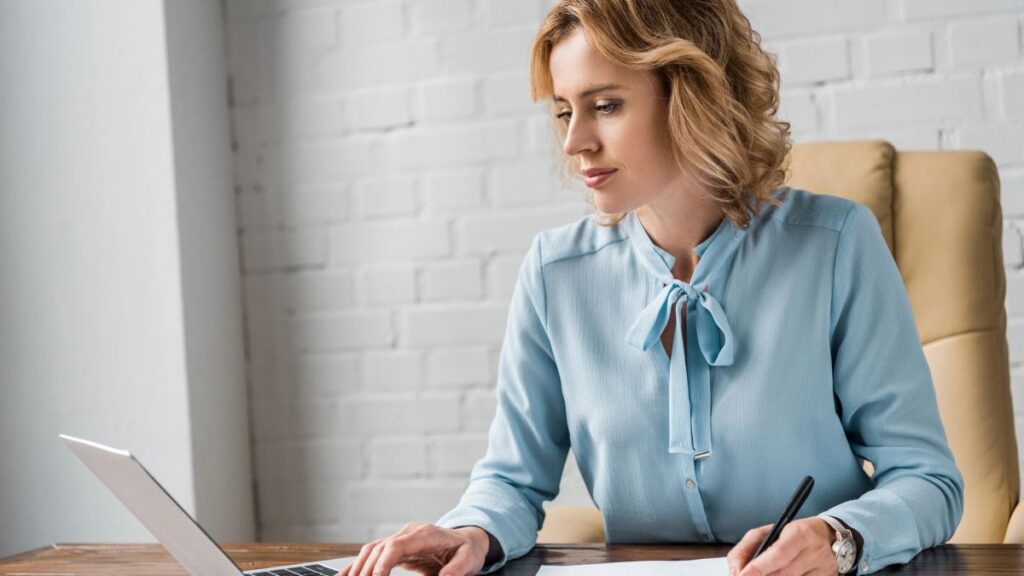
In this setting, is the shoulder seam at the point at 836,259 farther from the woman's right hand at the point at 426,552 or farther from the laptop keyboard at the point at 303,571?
the laptop keyboard at the point at 303,571

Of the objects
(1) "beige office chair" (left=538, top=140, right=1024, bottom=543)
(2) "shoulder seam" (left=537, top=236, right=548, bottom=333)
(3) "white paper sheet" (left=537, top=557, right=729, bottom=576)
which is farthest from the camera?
(1) "beige office chair" (left=538, top=140, right=1024, bottom=543)

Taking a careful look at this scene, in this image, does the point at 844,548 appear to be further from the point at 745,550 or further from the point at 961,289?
the point at 961,289

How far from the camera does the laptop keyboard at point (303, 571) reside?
1.02m

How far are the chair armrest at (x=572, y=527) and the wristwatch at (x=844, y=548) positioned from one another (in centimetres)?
46

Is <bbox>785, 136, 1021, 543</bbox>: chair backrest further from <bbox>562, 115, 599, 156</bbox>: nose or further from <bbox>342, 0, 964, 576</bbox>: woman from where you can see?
<bbox>562, 115, 599, 156</bbox>: nose

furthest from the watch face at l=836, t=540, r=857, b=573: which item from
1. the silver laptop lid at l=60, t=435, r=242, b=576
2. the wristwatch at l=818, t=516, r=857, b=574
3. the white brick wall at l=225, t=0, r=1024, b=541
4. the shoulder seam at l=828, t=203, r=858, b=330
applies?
the white brick wall at l=225, t=0, r=1024, b=541

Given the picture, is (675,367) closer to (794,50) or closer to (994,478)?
(994,478)

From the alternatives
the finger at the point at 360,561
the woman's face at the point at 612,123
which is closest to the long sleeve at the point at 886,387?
the woman's face at the point at 612,123

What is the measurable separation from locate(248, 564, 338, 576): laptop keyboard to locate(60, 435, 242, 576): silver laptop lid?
0.30 ft

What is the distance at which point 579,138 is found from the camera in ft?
3.86

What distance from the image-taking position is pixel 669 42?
3.84ft

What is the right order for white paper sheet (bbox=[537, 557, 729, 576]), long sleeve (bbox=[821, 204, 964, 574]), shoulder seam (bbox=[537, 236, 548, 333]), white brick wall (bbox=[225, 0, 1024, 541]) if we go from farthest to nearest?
white brick wall (bbox=[225, 0, 1024, 541])
shoulder seam (bbox=[537, 236, 548, 333])
long sleeve (bbox=[821, 204, 964, 574])
white paper sheet (bbox=[537, 557, 729, 576])

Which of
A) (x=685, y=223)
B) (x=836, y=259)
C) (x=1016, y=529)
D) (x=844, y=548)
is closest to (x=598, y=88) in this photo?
(x=685, y=223)

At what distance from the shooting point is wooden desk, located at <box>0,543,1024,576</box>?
0.96m
